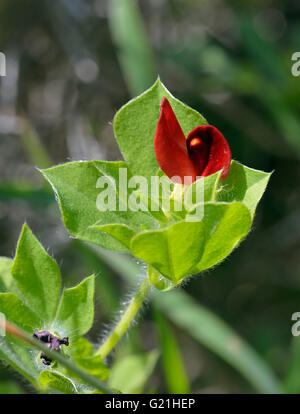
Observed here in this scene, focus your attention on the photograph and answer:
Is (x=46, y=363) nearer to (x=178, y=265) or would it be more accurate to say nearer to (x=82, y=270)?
(x=178, y=265)

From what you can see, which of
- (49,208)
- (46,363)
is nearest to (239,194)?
(46,363)

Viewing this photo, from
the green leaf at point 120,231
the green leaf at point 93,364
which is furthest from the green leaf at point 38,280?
the green leaf at point 120,231

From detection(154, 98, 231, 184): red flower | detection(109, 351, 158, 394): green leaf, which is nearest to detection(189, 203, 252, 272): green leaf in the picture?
detection(154, 98, 231, 184): red flower

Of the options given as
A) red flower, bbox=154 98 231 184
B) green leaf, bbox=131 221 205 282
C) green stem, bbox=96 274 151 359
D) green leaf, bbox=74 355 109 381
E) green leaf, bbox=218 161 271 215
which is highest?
red flower, bbox=154 98 231 184

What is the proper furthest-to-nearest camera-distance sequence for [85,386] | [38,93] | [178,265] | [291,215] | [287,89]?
[38,93] → [291,215] → [287,89] → [85,386] → [178,265]

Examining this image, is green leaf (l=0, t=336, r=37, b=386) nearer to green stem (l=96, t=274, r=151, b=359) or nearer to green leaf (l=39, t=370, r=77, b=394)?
green leaf (l=39, t=370, r=77, b=394)

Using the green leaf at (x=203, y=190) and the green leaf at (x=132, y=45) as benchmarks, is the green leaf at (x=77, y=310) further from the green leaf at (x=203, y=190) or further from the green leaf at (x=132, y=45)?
the green leaf at (x=132, y=45)
